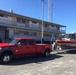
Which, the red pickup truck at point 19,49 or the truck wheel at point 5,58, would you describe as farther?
the red pickup truck at point 19,49

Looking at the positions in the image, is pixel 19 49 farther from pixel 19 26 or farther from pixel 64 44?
pixel 19 26

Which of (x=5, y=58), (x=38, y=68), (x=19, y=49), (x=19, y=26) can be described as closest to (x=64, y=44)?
(x=19, y=49)

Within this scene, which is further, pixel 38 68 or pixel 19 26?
pixel 19 26

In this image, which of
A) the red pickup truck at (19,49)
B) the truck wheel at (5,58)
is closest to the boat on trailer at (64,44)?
the red pickup truck at (19,49)

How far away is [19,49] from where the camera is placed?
44.5 feet

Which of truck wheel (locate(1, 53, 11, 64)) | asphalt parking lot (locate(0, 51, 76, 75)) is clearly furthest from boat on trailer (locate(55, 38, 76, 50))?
truck wheel (locate(1, 53, 11, 64))

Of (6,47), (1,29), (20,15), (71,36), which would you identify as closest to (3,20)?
(1,29)

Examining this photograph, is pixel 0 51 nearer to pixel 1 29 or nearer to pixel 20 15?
pixel 1 29

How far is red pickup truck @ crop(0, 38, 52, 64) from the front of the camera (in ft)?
40.9

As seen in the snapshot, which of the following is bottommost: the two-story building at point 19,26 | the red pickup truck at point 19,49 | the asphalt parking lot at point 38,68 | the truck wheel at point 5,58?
the asphalt parking lot at point 38,68

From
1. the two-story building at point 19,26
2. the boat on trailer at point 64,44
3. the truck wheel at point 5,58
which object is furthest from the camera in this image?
the two-story building at point 19,26

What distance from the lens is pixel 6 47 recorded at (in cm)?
1257

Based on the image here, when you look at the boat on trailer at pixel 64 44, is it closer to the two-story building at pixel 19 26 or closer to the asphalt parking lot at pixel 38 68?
the asphalt parking lot at pixel 38 68

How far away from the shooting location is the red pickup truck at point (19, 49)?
12.5 metres
